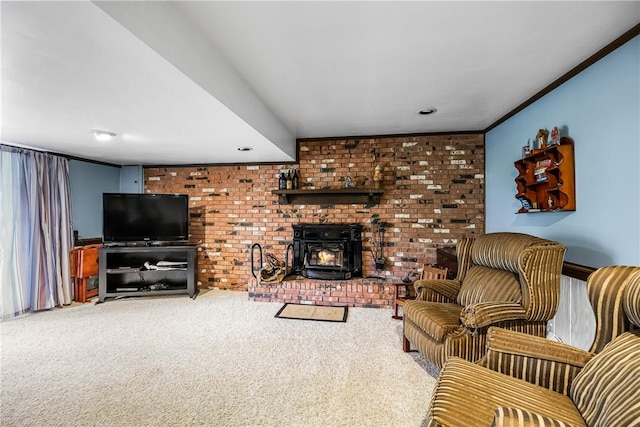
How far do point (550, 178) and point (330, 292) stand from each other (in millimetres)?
2621

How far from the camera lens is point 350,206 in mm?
4160

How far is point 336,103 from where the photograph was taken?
113 inches

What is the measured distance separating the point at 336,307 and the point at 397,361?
142 cm

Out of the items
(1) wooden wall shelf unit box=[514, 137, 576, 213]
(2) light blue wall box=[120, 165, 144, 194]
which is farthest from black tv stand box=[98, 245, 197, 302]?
(1) wooden wall shelf unit box=[514, 137, 576, 213]

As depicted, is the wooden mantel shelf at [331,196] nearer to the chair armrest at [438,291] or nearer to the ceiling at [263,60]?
the ceiling at [263,60]

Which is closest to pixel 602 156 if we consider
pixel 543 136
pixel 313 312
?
pixel 543 136

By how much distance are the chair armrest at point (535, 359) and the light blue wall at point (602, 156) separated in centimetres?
93

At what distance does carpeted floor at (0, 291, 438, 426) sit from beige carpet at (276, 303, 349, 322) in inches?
4.8

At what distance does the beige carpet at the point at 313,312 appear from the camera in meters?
3.31

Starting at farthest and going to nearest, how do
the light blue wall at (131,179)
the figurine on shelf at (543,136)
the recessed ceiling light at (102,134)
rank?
the light blue wall at (131,179) → the recessed ceiling light at (102,134) → the figurine on shelf at (543,136)

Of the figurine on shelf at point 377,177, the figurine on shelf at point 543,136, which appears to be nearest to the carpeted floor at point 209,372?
the figurine on shelf at point 377,177

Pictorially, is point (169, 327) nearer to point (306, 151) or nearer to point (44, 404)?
point (44, 404)

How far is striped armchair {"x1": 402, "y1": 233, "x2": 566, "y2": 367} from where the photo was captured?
1901 mm

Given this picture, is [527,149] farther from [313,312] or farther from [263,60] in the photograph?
[313,312]
